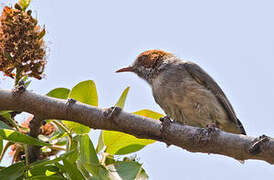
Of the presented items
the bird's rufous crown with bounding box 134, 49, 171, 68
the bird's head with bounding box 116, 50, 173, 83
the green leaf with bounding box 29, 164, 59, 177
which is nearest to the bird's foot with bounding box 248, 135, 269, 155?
the green leaf with bounding box 29, 164, 59, 177

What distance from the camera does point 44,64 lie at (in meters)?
3.77

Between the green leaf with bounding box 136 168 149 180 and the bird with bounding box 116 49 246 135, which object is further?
the bird with bounding box 116 49 246 135

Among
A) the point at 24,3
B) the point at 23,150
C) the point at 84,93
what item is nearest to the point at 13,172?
the point at 23,150

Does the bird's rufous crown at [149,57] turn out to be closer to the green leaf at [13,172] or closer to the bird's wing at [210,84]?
the bird's wing at [210,84]

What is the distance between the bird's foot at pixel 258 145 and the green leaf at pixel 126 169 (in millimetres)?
781

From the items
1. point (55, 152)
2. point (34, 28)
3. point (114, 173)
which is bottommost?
point (55, 152)

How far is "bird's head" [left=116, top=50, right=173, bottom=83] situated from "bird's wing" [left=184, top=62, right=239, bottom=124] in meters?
0.47

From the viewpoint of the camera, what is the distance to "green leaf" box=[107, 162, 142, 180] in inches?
107

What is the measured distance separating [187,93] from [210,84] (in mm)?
574

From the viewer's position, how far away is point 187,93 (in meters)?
4.80

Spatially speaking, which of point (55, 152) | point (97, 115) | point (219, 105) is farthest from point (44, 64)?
point (219, 105)

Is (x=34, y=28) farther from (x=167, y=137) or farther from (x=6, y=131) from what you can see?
(x=167, y=137)

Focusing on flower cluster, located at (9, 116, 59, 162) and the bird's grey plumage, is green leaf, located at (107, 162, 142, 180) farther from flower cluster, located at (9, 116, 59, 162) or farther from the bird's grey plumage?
the bird's grey plumage

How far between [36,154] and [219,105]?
268 cm
